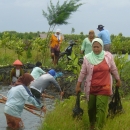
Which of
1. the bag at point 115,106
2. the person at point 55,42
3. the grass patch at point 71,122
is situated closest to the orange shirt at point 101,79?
the grass patch at point 71,122

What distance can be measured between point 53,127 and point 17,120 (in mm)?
1364

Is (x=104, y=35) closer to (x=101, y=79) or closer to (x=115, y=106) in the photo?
(x=115, y=106)

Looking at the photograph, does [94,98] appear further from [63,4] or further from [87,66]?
[63,4]

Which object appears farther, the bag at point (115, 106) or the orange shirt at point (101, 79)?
the bag at point (115, 106)

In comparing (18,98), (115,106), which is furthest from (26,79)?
(115,106)

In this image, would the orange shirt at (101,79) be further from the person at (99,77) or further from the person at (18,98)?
the person at (18,98)

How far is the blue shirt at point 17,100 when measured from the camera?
814 centimetres

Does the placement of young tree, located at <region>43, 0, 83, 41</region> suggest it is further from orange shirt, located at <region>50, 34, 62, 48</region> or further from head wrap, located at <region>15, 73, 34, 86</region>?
head wrap, located at <region>15, 73, 34, 86</region>

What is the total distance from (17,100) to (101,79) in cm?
197

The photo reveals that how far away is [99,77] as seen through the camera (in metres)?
7.16

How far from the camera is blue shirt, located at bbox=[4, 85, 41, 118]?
8141mm

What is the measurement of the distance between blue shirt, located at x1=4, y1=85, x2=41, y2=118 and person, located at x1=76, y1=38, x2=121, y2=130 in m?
1.36

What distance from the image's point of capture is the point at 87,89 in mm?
7289

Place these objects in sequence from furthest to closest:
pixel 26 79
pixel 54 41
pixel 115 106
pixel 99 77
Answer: pixel 54 41 → pixel 26 79 → pixel 115 106 → pixel 99 77
